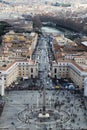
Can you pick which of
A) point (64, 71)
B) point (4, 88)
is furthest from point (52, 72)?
point (4, 88)

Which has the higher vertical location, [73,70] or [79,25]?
[73,70]

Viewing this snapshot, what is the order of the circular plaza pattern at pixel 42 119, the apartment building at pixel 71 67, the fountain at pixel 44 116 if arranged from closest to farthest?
the fountain at pixel 44 116, the circular plaza pattern at pixel 42 119, the apartment building at pixel 71 67

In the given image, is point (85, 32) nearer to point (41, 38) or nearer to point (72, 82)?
point (41, 38)

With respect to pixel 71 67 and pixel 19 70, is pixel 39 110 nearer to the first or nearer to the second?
pixel 71 67

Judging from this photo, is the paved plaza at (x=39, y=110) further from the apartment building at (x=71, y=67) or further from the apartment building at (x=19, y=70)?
the apartment building at (x=19, y=70)

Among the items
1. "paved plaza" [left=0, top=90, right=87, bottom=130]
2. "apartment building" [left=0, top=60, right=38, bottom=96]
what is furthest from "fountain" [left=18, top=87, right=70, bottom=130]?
"apartment building" [left=0, top=60, right=38, bottom=96]

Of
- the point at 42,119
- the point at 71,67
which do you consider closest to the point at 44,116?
the point at 42,119

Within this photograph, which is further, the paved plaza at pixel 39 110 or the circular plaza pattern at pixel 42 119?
the circular plaza pattern at pixel 42 119

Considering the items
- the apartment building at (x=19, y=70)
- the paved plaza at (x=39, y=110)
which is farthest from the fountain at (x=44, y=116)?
the apartment building at (x=19, y=70)
